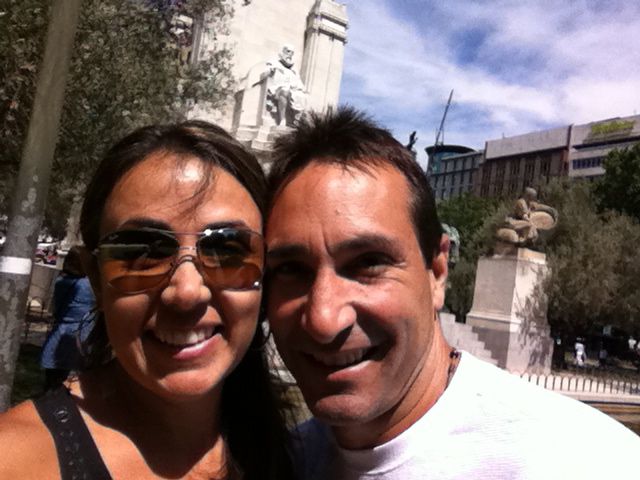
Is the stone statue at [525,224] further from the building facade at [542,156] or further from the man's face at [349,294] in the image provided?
the building facade at [542,156]

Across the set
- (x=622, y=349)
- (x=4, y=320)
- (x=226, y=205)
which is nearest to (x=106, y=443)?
(x=226, y=205)

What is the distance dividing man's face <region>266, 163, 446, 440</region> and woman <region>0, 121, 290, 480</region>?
116mm

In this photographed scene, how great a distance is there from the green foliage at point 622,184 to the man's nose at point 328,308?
122ft

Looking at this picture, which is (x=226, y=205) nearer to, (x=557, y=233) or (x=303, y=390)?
(x=303, y=390)

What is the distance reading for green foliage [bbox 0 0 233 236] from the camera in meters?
6.56

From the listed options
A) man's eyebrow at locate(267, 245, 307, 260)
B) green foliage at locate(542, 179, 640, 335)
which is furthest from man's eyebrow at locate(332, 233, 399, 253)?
green foliage at locate(542, 179, 640, 335)

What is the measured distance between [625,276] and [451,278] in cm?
808

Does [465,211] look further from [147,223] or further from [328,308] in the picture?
[147,223]

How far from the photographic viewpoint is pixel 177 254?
5.24ft

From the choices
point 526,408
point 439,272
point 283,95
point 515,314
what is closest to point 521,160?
point 283,95

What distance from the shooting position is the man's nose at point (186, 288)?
60.8 inches

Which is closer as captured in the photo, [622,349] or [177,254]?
[177,254]

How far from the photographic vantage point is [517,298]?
16703 mm

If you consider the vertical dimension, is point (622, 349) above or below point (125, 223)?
below
